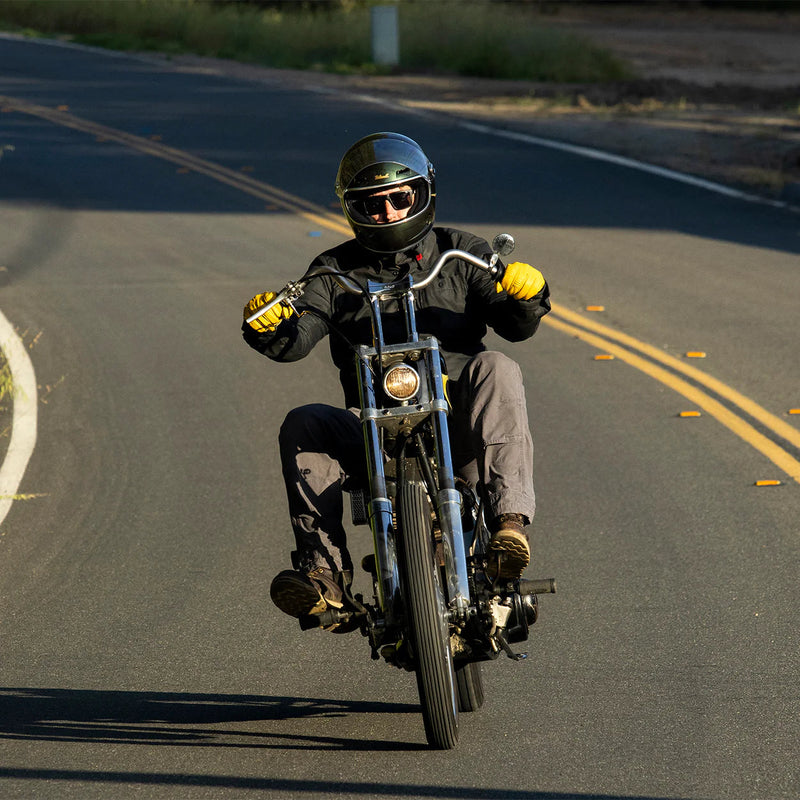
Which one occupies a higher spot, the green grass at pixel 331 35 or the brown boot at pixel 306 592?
the brown boot at pixel 306 592

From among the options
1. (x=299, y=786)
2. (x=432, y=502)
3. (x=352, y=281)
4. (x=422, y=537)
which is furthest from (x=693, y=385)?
(x=299, y=786)

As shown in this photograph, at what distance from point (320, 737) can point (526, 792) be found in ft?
2.83

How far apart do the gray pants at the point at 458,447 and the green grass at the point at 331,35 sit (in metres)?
→ 24.7

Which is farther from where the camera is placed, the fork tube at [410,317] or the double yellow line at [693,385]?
the double yellow line at [693,385]

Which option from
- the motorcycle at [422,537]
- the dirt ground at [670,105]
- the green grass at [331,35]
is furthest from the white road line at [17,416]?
the green grass at [331,35]

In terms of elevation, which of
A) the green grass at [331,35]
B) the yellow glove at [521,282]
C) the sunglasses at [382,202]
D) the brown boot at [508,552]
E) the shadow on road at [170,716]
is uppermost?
the sunglasses at [382,202]

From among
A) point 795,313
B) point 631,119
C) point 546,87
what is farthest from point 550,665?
point 546,87

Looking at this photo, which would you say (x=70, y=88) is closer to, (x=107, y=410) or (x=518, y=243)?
(x=518, y=243)

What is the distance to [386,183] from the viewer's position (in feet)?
18.1

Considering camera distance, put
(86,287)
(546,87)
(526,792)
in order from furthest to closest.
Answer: (546,87) → (86,287) → (526,792)

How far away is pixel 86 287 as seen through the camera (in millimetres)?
13688

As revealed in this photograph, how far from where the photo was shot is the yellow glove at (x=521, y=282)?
5.43 meters

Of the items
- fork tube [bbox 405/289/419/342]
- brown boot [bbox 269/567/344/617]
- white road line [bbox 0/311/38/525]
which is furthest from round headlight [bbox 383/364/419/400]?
white road line [bbox 0/311/38/525]

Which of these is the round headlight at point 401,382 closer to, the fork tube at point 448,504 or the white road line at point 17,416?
the fork tube at point 448,504
